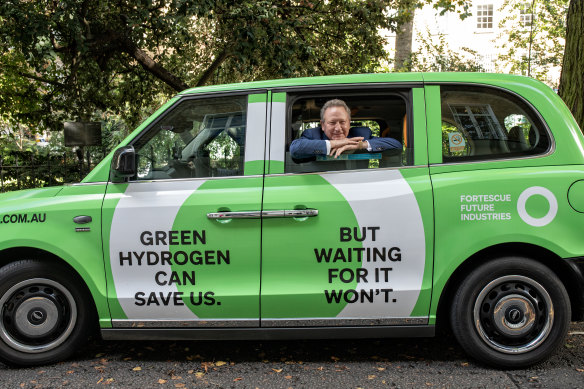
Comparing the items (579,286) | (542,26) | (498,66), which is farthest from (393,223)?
(498,66)

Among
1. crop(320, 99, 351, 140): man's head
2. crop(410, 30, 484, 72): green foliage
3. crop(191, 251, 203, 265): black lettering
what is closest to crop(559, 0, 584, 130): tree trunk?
crop(320, 99, 351, 140): man's head

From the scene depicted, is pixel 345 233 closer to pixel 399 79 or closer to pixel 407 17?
pixel 399 79

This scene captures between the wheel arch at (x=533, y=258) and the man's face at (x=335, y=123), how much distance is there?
123 centimetres

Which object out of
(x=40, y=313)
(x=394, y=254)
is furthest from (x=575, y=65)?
(x=40, y=313)

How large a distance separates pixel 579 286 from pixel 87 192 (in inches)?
135

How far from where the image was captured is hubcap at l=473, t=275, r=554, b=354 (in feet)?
12.3

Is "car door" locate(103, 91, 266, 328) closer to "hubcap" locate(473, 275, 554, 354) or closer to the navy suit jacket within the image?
the navy suit jacket

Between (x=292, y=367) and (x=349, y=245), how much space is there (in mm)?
987

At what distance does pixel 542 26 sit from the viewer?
21297 millimetres

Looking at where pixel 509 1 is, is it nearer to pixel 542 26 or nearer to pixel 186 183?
pixel 542 26

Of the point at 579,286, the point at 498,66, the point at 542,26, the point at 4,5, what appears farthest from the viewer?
the point at 498,66

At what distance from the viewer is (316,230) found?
375cm

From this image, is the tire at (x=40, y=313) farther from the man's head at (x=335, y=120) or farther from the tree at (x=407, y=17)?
the tree at (x=407, y=17)

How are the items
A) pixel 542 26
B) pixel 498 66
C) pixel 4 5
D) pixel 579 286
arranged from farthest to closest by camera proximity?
pixel 498 66 < pixel 542 26 < pixel 4 5 < pixel 579 286
